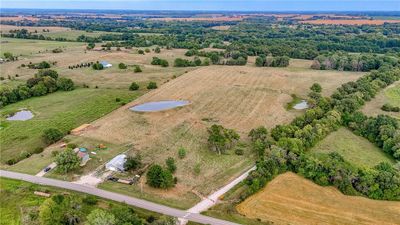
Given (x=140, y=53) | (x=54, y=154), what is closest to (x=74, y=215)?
(x=54, y=154)

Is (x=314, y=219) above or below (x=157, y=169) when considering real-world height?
below

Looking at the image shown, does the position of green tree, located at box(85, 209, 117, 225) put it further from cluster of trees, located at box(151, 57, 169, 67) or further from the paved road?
cluster of trees, located at box(151, 57, 169, 67)

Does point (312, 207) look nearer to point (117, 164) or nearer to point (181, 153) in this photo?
point (181, 153)

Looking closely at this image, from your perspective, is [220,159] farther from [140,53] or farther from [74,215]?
[140,53]

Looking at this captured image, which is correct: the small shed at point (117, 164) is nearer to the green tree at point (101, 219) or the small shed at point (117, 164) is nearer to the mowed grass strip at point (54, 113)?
the green tree at point (101, 219)

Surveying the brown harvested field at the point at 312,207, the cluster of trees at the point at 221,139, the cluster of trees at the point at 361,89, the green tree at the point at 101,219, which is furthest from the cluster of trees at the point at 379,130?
the green tree at the point at 101,219

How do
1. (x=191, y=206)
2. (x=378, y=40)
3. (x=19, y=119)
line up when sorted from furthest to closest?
(x=378, y=40) < (x=19, y=119) < (x=191, y=206)
